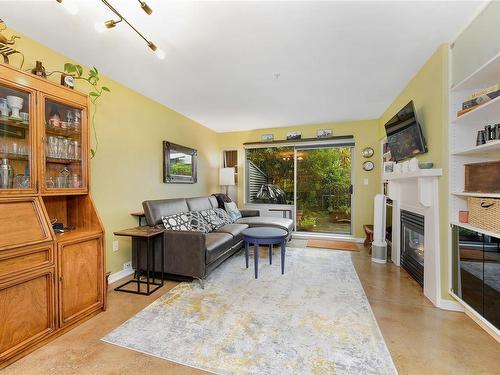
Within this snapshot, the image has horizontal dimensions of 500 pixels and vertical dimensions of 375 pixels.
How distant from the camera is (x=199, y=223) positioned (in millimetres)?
3273

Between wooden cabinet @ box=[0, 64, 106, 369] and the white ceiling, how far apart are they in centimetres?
53

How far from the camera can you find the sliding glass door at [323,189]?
4.83m

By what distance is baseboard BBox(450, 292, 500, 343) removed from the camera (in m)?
1.67

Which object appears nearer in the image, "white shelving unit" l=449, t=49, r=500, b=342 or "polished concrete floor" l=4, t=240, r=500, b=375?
"polished concrete floor" l=4, t=240, r=500, b=375

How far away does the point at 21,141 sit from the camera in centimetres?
176

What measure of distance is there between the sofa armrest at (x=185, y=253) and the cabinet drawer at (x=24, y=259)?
1103 mm

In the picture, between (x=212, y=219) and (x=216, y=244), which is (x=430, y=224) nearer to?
(x=216, y=244)

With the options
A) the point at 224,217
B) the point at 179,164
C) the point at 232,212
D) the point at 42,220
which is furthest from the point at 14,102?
the point at 232,212

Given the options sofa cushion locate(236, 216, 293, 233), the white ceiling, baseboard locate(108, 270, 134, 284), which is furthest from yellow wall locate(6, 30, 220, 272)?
sofa cushion locate(236, 216, 293, 233)

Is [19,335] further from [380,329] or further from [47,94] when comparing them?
[380,329]

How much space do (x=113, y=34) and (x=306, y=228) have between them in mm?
4587

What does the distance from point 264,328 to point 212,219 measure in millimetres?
2004

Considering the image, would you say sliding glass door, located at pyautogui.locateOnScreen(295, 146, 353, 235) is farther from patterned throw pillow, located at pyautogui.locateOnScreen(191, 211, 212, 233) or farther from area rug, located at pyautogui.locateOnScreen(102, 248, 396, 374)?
patterned throw pillow, located at pyautogui.locateOnScreen(191, 211, 212, 233)

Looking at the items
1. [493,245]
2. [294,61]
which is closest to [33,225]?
[294,61]
